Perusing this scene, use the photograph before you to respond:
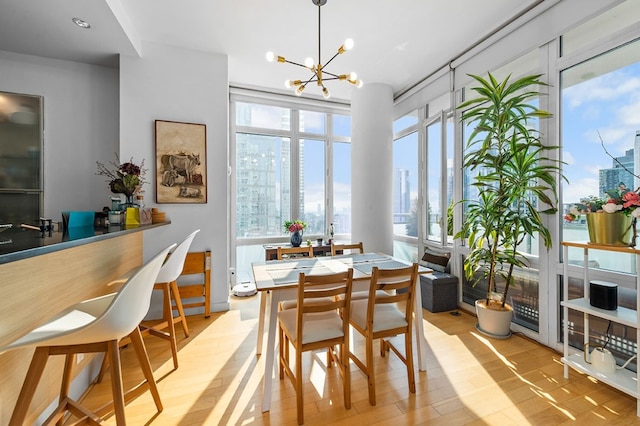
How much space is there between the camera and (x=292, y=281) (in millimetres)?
1828

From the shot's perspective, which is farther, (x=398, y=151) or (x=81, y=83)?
(x=398, y=151)

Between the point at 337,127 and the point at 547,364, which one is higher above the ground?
the point at 337,127

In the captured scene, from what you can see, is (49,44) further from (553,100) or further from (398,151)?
(553,100)

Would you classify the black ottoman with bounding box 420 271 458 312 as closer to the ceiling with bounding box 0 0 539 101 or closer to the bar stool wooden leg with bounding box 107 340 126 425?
the ceiling with bounding box 0 0 539 101

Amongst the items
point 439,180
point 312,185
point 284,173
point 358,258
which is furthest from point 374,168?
point 358,258

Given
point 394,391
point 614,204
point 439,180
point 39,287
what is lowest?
point 394,391

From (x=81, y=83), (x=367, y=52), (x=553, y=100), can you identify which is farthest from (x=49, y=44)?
(x=553, y=100)

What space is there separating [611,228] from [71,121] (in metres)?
5.01

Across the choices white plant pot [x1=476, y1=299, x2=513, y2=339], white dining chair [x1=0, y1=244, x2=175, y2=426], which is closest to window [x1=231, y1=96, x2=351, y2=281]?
white plant pot [x1=476, y1=299, x2=513, y2=339]

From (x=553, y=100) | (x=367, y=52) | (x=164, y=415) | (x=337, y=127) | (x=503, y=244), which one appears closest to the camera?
(x=164, y=415)

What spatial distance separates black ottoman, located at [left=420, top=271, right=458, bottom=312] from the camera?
3234 mm

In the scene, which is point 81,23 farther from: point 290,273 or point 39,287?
point 290,273

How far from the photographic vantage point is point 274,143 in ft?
14.6

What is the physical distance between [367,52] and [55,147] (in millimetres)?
3740
